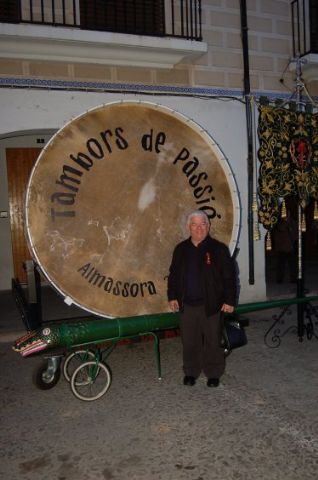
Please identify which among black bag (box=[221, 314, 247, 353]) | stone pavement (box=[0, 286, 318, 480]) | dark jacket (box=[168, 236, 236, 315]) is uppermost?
dark jacket (box=[168, 236, 236, 315])

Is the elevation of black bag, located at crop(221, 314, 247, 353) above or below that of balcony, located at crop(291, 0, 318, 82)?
below

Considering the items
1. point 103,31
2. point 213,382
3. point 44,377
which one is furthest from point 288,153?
point 44,377

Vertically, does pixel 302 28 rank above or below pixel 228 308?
above

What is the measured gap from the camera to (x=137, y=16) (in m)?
7.16

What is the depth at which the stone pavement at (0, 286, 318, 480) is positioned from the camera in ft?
9.58

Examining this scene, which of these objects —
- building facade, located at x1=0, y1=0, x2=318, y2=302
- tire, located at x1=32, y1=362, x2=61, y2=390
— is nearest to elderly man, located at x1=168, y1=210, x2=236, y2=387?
tire, located at x1=32, y1=362, x2=61, y2=390

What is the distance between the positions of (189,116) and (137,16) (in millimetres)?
1811

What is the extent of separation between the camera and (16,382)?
4.59 metres

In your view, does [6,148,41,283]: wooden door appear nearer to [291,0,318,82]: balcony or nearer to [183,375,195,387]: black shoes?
[291,0,318,82]: balcony

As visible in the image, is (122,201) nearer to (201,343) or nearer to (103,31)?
(201,343)

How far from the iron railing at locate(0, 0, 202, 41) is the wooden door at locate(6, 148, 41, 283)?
3556mm

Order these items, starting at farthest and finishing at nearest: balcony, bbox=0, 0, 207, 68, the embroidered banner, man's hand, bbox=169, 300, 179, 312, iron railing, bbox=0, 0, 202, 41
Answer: iron railing, bbox=0, 0, 202, 41, balcony, bbox=0, 0, 207, 68, the embroidered banner, man's hand, bbox=169, 300, 179, 312

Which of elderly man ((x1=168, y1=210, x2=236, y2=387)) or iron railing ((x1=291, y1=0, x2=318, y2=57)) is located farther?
iron railing ((x1=291, y1=0, x2=318, y2=57))

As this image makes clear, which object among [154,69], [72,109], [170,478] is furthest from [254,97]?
[170,478]
